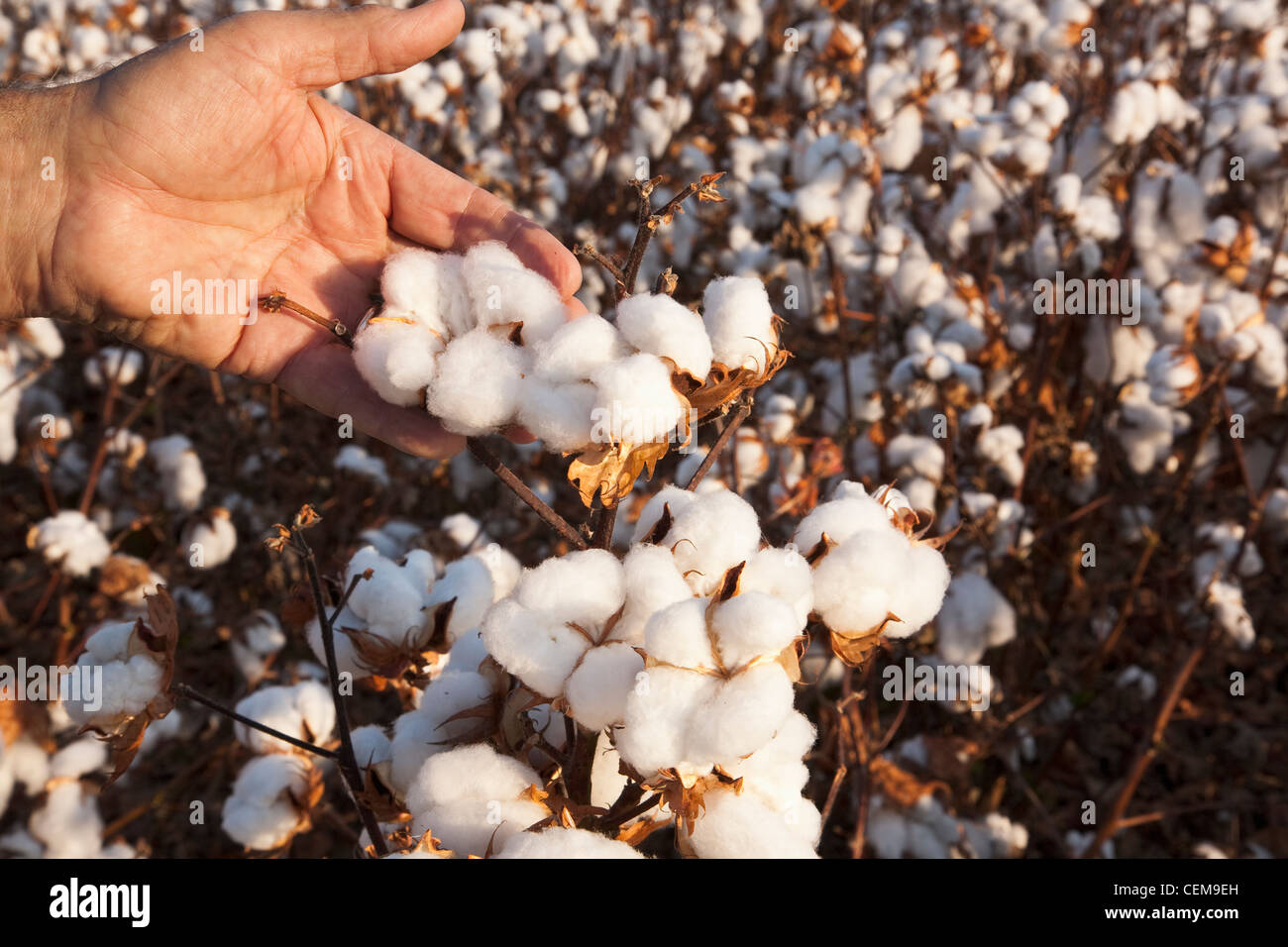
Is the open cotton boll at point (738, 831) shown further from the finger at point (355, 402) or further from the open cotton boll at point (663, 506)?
the finger at point (355, 402)

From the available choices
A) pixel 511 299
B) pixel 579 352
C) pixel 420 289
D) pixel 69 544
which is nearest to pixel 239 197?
pixel 420 289

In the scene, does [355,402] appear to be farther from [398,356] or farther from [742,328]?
[742,328]

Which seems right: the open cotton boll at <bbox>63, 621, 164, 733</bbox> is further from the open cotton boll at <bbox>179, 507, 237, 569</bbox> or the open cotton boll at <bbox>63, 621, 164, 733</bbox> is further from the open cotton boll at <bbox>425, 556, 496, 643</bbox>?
the open cotton boll at <bbox>179, 507, 237, 569</bbox>

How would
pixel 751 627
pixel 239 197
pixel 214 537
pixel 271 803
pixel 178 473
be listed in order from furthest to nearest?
1. pixel 178 473
2. pixel 214 537
3. pixel 239 197
4. pixel 271 803
5. pixel 751 627
